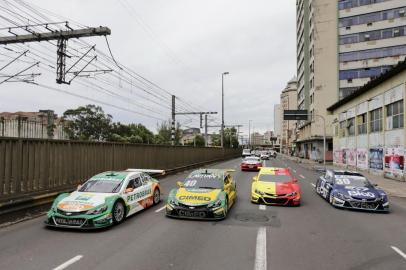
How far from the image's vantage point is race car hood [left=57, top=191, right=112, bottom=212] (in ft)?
29.4

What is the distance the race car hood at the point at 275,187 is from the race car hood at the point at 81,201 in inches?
251

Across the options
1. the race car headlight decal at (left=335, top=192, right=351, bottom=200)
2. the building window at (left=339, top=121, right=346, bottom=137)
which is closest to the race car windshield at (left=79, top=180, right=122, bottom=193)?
the race car headlight decal at (left=335, top=192, right=351, bottom=200)

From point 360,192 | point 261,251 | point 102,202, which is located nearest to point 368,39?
point 360,192

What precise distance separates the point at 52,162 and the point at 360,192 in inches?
470

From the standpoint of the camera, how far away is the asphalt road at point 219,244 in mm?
6543

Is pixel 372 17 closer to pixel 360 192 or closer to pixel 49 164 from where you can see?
pixel 360 192

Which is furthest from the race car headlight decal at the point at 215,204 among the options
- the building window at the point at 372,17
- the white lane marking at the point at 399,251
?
the building window at the point at 372,17

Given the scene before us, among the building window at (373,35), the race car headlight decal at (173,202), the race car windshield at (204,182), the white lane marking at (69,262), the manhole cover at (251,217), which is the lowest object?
the manhole cover at (251,217)

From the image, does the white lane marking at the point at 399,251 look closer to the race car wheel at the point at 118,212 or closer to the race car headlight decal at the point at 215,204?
the race car headlight decal at the point at 215,204

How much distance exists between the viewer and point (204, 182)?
12.1 meters

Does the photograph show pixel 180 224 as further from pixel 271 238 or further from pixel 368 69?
pixel 368 69

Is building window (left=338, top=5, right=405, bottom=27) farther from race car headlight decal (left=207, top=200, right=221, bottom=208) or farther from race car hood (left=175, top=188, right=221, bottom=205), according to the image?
race car headlight decal (left=207, top=200, right=221, bottom=208)

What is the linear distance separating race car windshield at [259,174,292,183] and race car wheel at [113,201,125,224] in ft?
21.6

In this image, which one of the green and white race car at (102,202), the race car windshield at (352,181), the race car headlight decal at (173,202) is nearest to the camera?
the green and white race car at (102,202)
